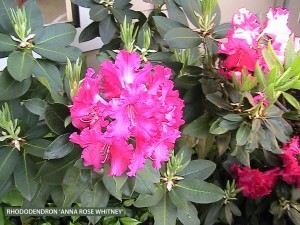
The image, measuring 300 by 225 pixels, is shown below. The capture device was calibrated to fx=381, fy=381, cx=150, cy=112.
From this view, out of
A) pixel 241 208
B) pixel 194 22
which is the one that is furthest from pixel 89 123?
pixel 241 208

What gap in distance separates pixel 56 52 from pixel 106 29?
278 millimetres

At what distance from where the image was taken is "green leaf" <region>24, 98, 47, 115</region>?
0.78 meters

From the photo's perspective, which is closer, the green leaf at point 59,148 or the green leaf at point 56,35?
the green leaf at point 59,148

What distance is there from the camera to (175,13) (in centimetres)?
107

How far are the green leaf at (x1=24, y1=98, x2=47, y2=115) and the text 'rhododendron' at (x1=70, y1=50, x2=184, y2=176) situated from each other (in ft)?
0.38

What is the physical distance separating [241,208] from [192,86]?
1.95 ft

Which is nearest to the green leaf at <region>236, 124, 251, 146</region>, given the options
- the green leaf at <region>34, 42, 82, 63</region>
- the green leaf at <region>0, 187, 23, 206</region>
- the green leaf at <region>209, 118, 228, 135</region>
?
the green leaf at <region>209, 118, 228, 135</region>

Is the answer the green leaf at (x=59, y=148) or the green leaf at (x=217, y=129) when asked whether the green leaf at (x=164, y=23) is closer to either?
the green leaf at (x=217, y=129)

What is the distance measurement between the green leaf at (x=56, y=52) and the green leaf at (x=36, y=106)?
0.16 meters

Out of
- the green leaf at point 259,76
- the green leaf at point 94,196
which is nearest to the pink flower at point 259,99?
→ the green leaf at point 259,76

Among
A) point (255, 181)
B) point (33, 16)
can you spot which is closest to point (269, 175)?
point (255, 181)

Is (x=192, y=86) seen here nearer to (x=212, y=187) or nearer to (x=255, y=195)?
(x=212, y=187)

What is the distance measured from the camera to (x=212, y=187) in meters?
1.01

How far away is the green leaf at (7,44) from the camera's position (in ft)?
2.83
